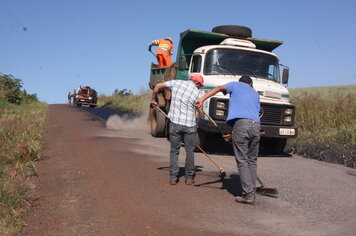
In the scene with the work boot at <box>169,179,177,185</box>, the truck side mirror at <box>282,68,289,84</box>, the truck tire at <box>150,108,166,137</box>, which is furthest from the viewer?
the truck tire at <box>150,108,166,137</box>

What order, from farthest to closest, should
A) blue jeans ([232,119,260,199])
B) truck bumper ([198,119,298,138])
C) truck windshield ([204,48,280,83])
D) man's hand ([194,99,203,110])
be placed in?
truck windshield ([204,48,280,83]) → truck bumper ([198,119,298,138]) → man's hand ([194,99,203,110]) → blue jeans ([232,119,260,199])

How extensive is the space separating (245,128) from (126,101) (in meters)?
26.1

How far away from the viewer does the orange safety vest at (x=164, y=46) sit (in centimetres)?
1315

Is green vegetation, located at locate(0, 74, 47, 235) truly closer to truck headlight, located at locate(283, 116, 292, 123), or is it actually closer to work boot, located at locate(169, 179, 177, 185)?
work boot, located at locate(169, 179, 177, 185)

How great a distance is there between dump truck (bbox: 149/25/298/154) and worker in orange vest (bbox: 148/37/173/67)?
5.25ft

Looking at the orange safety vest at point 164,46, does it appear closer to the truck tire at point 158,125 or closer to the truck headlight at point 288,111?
the truck tire at point 158,125

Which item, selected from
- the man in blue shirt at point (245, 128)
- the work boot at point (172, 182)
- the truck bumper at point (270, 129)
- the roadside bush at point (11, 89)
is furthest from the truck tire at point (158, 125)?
the roadside bush at point (11, 89)

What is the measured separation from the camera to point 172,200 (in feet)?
17.4

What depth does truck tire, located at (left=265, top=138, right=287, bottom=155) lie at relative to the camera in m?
10.3

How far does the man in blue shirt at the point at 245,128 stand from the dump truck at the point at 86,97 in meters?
33.7

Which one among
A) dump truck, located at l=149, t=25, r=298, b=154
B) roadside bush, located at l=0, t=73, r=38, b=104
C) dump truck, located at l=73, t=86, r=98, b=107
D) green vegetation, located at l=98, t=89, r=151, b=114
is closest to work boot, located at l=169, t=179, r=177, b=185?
dump truck, located at l=149, t=25, r=298, b=154

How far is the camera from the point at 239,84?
567 centimetres

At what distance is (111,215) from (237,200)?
178cm

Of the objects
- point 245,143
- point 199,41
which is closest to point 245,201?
point 245,143
